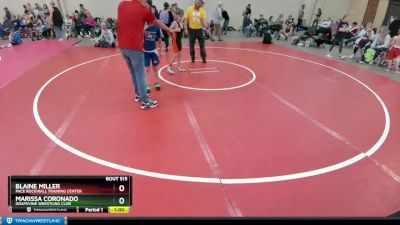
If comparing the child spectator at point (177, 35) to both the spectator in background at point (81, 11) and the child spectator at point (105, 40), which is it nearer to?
the child spectator at point (105, 40)

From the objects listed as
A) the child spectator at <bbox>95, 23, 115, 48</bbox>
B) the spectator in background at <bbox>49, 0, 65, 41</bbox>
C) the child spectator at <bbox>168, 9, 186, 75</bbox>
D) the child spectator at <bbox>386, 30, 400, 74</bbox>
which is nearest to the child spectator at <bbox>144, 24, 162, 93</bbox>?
the child spectator at <bbox>168, 9, 186, 75</bbox>

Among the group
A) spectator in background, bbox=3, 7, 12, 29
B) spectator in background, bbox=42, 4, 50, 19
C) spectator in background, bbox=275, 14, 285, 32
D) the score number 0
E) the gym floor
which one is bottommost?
the gym floor

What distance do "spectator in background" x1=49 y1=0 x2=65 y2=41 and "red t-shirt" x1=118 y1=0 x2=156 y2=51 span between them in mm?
10253

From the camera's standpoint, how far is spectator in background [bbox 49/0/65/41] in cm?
1366

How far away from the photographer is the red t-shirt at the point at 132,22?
16.9 feet

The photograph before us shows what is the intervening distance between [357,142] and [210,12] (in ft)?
48.6

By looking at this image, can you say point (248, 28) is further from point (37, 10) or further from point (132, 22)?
point (132, 22)

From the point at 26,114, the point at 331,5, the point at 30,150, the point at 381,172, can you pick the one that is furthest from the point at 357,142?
the point at 331,5

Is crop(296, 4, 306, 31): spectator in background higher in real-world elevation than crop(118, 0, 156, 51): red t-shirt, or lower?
higher

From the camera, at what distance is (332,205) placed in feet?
11.7

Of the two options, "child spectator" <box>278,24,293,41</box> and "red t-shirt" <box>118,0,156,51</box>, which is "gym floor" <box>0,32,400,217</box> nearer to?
"red t-shirt" <box>118,0,156,51</box>

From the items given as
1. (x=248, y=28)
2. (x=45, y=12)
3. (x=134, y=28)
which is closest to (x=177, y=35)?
(x=134, y=28)

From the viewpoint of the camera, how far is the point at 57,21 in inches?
547

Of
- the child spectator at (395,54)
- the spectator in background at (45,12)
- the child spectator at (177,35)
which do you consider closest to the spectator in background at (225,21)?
the child spectator at (177,35)
